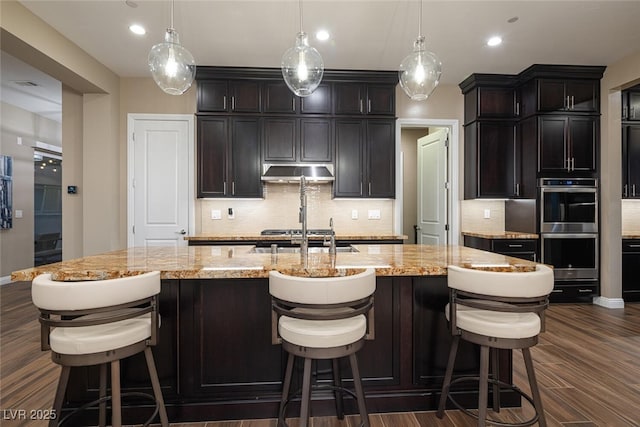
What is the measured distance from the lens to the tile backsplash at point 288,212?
4.66m

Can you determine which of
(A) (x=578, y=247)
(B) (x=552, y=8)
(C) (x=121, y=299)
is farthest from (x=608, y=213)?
(C) (x=121, y=299)

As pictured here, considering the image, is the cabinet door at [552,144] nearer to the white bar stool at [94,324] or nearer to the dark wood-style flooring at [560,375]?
the dark wood-style flooring at [560,375]

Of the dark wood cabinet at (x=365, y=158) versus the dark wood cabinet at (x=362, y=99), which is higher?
the dark wood cabinet at (x=362, y=99)

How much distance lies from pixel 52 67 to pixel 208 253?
2982 millimetres

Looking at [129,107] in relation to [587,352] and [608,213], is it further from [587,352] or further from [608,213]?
[608,213]

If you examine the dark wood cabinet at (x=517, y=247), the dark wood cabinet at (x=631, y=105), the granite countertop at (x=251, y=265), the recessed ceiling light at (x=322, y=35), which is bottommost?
the dark wood cabinet at (x=517, y=247)

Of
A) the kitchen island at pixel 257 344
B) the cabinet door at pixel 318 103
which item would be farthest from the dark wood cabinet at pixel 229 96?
the kitchen island at pixel 257 344

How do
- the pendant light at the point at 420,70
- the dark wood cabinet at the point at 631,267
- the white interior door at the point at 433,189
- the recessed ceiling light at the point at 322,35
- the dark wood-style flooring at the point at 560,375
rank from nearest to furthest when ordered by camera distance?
1. the dark wood-style flooring at the point at 560,375
2. the pendant light at the point at 420,70
3. the recessed ceiling light at the point at 322,35
4. the dark wood cabinet at the point at 631,267
5. the white interior door at the point at 433,189

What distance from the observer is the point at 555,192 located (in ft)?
14.1

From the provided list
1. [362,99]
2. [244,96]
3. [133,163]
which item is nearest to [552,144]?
[362,99]

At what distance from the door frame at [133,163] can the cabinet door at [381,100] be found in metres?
2.43

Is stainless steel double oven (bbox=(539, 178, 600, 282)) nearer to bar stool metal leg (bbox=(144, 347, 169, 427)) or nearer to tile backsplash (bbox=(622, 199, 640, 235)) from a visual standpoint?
tile backsplash (bbox=(622, 199, 640, 235))

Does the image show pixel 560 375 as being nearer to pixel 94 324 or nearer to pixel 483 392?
pixel 483 392

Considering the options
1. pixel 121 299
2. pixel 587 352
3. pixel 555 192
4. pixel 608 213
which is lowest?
pixel 587 352
